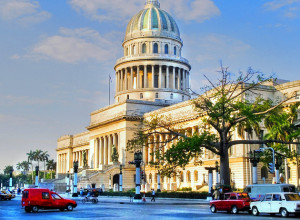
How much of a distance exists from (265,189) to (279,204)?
8.46m

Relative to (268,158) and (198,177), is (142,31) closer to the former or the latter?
(198,177)

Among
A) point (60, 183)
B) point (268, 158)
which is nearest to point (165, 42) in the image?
point (60, 183)

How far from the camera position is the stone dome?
117 meters

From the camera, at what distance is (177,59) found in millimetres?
115062

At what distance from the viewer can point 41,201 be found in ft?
119

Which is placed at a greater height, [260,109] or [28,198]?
[260,109]

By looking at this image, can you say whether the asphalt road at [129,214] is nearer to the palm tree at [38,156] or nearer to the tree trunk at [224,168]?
the tree trunk at [224,168]

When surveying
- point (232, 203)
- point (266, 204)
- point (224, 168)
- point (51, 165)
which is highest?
point (51, 165)

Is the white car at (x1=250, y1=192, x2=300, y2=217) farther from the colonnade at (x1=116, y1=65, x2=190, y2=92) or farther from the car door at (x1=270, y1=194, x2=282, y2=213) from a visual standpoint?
the colonnade at (x1=116, y1=65, x2=190, y2=92)

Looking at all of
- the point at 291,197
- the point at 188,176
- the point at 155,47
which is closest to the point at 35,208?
the point at 291,197

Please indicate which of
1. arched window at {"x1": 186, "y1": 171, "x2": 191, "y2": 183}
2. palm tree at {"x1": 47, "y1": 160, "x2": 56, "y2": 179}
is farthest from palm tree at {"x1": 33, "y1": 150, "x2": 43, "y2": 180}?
arched window at {"x1": 186, "y1": 171, "x2": 191, "y2": 183}

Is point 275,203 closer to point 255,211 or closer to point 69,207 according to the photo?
point 255,211

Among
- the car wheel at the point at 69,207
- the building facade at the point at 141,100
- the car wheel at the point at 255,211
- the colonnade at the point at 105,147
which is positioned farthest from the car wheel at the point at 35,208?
the colonnade at the point at 105,147

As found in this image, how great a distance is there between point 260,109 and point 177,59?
68.0 meters
